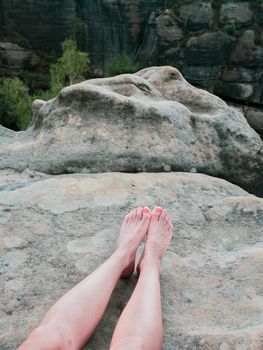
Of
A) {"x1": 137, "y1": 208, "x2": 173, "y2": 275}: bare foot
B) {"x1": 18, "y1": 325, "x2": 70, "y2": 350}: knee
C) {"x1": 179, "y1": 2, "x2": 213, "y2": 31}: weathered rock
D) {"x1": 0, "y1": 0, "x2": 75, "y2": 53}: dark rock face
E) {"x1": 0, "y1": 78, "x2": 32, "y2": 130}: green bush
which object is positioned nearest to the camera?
{"x1": 18, "y1": 325, "x2": 70, "y2": 350}: knee

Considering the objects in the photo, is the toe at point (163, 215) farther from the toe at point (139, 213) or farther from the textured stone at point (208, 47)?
the textured stone at point (208, 47)

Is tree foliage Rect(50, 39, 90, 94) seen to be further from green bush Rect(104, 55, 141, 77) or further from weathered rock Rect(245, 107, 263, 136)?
weathered rock Rect(245, 107, 263, 136)

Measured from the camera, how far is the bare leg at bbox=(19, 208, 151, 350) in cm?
136

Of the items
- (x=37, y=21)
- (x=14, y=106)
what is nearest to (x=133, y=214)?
(x=14, y=106)

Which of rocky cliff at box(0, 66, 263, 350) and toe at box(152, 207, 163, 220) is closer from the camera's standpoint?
rocky cliff at box(0, 66, 263, 350)

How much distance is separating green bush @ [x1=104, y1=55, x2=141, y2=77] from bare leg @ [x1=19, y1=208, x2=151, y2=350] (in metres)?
20.3

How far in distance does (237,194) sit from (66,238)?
125 centimetres

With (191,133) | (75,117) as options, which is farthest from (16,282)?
(191,133)

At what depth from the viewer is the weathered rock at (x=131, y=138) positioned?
2.90m

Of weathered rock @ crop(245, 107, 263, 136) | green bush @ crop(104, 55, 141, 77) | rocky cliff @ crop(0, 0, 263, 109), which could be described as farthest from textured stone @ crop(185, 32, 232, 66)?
weathered rock @ crop(245, 107, 263, 136)

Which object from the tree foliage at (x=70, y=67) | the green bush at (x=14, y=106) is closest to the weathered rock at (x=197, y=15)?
the tree foliage at (x=70, y=67)

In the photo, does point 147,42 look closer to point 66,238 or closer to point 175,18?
point 175,18

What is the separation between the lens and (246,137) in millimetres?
3352

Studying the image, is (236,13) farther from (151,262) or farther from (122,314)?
(122,314)
